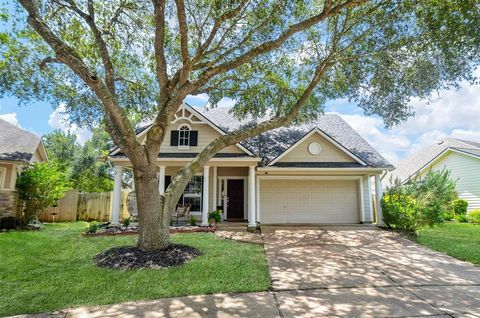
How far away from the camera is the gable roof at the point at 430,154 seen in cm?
1834

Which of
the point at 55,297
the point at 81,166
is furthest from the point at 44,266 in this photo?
the point at 81,166

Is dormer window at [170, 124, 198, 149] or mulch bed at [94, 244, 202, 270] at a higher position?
dormer window at [170, 124, 198, 149]

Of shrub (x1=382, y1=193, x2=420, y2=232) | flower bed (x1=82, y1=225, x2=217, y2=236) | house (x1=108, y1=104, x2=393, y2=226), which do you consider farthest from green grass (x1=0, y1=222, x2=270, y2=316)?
shrub (x1=382, y1=193, x2=420, y2=232)

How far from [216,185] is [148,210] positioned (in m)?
7.66

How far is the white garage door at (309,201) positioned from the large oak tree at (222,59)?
3.77m

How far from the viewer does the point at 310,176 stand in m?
14.0

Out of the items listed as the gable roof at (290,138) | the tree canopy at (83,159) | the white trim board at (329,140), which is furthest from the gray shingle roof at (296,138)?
the tree canopy at (83,159)

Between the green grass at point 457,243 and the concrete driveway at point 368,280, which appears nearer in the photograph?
the concrete driveway at point 368,280

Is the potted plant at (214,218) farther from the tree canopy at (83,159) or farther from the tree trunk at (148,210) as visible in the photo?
the tree canopy at (83,159)

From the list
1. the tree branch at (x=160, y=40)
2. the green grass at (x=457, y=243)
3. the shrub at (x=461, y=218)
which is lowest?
the green grass at (x=457, y=243)

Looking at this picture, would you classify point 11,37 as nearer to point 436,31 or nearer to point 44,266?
point 44,266

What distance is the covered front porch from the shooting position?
12.3 m

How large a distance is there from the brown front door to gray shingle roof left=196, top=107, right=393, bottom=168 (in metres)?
2.19

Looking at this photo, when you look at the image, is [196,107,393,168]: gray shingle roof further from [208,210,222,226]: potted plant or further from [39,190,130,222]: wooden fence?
[39,190,130,222]: wooden fence
